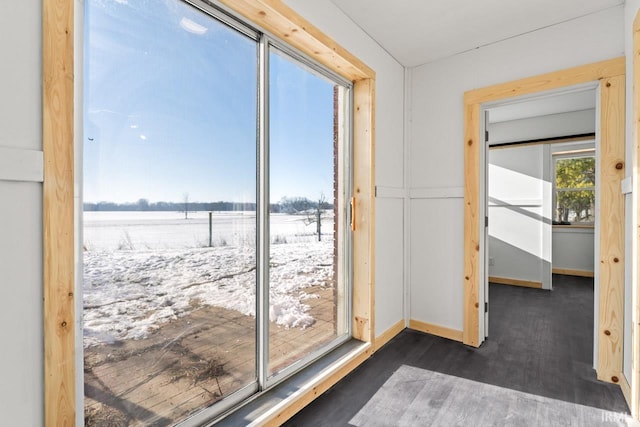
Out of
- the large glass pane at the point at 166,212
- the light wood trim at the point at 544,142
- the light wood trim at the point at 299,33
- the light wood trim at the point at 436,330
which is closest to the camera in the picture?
the large glass pane at the point at 166,212

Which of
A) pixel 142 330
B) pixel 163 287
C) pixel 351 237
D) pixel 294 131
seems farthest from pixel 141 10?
pixel 351 237

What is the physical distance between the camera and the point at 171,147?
4.84ft

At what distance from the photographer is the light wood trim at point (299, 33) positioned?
169cm

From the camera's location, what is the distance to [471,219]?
282 cm

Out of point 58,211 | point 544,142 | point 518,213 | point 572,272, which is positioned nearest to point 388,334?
point 58,211

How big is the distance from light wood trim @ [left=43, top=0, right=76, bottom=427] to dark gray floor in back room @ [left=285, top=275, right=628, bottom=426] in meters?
1.20

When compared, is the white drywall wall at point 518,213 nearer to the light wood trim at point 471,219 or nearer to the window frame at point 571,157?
the window frame at point 571,157

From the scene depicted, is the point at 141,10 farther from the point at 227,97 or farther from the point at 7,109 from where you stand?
the point at 7,109

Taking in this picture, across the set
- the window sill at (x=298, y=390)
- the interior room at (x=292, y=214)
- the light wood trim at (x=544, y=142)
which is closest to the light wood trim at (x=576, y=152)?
the light wood trim at (x=544, y=142)

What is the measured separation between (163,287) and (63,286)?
17.8 inches

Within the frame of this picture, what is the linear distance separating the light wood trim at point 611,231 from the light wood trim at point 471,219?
0.81 meters

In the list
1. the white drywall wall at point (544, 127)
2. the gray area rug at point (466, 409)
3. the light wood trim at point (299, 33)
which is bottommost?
the gray area rug at point (466, 409)

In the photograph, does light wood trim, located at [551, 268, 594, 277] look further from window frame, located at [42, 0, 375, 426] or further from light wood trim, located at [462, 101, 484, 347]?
window frame, located at [42, 0, 375, 426]

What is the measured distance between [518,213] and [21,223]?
5586 millimetres
